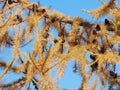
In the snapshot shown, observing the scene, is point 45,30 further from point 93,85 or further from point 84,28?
point 93,85

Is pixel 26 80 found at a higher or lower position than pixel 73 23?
lower

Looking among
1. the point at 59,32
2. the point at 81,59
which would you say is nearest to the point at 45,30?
the point at 59,32

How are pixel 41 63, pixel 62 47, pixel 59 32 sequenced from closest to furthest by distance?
pixel 41 63
pixel 62 47
pixel 59 32

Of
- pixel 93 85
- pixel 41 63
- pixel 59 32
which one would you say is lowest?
pixel 93 85

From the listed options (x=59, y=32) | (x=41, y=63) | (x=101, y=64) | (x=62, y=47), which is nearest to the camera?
(x=41, y=63)

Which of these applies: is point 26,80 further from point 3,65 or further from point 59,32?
point 59,32

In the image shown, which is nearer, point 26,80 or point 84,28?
point 26,80
